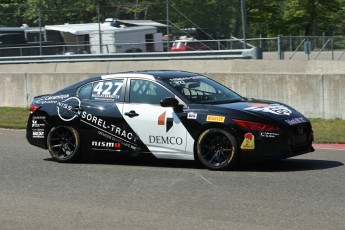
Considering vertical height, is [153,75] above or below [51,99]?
above

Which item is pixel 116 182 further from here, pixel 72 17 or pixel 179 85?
pixel 72 17

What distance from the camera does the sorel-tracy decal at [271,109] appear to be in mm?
10820

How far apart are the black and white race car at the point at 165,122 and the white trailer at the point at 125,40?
1186 cm

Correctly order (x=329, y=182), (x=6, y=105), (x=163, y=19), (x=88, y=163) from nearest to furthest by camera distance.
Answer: (x=329, y=182)
(x=88, y=163)
(x=163, y=19)
(x=6, y=105)

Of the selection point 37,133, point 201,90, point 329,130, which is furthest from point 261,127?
point 329,130

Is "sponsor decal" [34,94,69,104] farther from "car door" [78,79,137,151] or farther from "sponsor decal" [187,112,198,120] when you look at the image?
"sponsor decal" [187,112,198,120]

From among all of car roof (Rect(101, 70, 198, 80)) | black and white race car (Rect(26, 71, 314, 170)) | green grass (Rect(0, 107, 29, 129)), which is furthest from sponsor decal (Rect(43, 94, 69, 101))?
green grass (Rect(0, 107, 29, 129))

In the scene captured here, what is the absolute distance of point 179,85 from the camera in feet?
37.7

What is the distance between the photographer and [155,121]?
11320 millimetres

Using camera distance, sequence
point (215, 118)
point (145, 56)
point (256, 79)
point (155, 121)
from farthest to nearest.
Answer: point (145, 56), point (256, 79), point (155, 121), point (215, 118)

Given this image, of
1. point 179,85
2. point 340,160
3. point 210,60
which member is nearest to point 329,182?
point 340,160

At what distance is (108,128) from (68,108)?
2.69 ft

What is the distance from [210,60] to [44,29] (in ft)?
24.8

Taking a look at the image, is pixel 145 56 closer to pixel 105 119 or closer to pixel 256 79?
pixel 256 79
